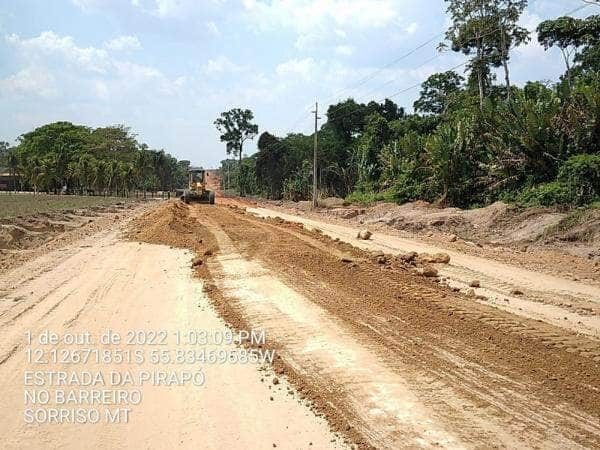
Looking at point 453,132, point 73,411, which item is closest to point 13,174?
point 453,132

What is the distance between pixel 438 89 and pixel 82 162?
42224mm

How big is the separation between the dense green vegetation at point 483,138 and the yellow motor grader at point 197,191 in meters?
10.5

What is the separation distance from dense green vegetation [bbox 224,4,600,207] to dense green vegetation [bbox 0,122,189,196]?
23613mm

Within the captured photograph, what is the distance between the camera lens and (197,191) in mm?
32906

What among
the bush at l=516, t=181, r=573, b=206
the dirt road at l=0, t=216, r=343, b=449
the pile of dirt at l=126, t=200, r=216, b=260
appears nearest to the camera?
the dirt road at l=0, t=216, r=343, b=449

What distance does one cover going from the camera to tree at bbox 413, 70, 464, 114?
4972 centimetres

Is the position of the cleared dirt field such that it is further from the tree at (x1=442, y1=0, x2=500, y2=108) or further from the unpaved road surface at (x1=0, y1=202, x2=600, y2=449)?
the tree at (x1=442, y1=0, x2=500, y2=108)

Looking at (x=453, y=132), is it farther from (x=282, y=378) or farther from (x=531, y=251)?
(x=282, y=378)

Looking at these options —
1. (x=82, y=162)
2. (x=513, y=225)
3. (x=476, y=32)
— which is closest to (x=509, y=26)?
(x=476, y=32)

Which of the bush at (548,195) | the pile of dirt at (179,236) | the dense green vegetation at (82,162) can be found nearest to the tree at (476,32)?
the bush at (548,195)

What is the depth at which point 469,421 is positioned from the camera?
3750 millimetres

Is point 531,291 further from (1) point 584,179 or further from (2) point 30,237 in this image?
(2) point 30,237

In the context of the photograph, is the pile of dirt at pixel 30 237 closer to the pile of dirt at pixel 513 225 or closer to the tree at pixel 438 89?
the pile of dirt at pixel 513 225

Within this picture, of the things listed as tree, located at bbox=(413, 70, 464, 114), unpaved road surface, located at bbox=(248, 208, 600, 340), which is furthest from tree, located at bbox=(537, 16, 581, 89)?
unpaved road surface, located at bbox=(248, 208, 600, 340)
